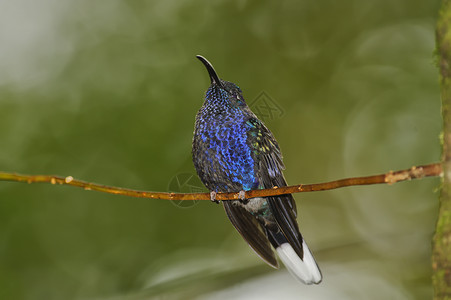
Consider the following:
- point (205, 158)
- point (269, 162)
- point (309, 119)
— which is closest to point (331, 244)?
point (269, 162)

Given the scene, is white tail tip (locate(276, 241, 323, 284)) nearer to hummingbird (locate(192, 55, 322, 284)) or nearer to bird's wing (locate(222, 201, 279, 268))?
hummingbird (locate(192, 55, 322, 284))

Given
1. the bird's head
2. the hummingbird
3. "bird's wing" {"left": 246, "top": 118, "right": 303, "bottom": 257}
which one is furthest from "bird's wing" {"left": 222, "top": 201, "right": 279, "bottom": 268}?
the bird's head

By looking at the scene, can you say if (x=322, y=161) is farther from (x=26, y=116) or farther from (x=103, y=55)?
(x=26, y=116)

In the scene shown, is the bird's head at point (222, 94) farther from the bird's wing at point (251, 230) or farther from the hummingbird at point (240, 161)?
the bird's wing at point (251, 230)

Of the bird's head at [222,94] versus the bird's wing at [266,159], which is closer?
the bird's wing at [266,159]

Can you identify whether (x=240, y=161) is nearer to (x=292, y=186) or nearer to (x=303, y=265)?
(x=303, y=265)

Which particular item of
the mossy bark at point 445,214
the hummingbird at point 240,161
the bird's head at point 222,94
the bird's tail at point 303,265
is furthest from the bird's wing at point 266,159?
the mossy bark at point 445,214
